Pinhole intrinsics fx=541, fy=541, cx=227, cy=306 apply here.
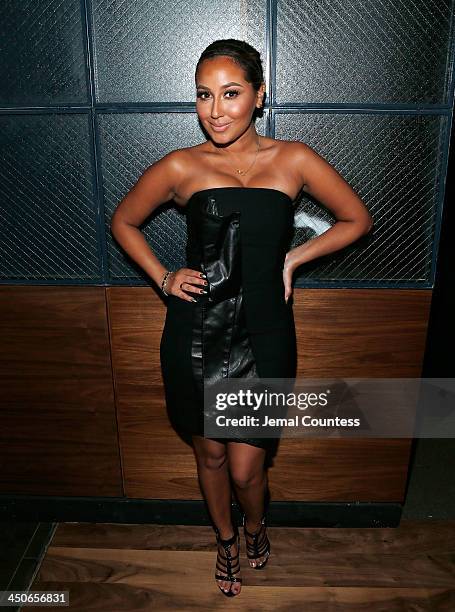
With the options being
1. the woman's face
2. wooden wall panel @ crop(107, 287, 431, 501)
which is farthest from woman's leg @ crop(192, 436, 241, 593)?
the woman's face

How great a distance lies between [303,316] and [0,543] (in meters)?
1.77

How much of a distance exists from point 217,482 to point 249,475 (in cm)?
18

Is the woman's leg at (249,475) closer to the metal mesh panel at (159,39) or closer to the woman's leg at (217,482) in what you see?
the woman's leg at (217,482)

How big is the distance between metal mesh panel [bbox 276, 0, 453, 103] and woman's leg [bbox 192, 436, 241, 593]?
1.41 meters

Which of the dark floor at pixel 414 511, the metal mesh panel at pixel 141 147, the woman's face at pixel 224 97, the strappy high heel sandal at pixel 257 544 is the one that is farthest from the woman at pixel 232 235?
the dark floor at pixel 414 511

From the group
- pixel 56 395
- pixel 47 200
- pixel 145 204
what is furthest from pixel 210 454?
pixel 47 200

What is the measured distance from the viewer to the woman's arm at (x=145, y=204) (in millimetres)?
1926

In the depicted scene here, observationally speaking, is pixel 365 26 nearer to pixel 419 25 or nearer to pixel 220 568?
pixel 419 25

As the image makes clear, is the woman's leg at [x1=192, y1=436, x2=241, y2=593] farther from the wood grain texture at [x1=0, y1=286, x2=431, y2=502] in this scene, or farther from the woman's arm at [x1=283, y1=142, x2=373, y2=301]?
the woman's arm at [x1=283, y1=142, x2=373, y2=301]

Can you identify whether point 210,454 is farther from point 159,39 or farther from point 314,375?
point 159,39

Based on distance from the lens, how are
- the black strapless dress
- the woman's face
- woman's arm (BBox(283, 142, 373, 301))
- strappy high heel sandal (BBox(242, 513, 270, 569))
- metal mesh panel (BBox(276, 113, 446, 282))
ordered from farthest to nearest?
strappy high heel sandal (BBox(242, 513, 270, 569)), metal mesh panel (BBox(276, 113, 446, 282)), woman's arm (BBox(283, 142, 373, 301)), the black strapless dress, the woman's face

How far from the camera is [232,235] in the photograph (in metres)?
1.80

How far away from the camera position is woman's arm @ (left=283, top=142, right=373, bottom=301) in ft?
6.31

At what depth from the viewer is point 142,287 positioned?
2365 mm
